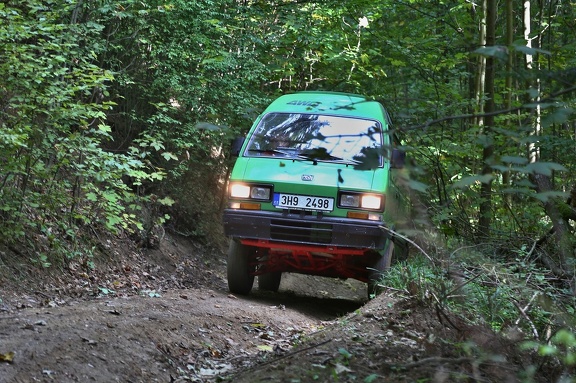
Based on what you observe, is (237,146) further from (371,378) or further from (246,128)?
(371,378)

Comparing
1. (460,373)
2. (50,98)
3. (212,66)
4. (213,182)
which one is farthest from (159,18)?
(460,373)

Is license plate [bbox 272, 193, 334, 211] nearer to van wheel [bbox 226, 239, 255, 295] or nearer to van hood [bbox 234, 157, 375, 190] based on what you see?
van hood [bbox 234, 157, 375, 190]

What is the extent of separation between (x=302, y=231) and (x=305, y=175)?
0.61 meters

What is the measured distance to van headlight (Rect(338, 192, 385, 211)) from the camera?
8250mm

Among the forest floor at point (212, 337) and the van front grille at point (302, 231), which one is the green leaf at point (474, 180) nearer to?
the forest floor at point (212, 337)

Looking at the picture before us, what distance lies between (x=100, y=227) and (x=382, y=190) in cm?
423

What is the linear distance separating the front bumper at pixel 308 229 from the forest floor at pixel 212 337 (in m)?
0.78

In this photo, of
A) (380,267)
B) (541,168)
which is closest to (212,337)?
(380,267)

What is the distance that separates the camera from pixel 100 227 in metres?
10.4

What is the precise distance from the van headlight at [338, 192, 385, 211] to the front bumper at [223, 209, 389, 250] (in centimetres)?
17

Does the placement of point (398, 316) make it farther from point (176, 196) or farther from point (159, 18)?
point (176, 196)

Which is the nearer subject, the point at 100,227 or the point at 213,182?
the point at 100,227

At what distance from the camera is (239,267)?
9.02 m

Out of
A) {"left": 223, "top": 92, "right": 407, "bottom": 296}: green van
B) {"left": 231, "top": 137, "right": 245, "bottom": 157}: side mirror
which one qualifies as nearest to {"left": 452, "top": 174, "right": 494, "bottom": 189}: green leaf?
{"left": 223, "top": 92, "right": 407, "bottom": 296}: green van
